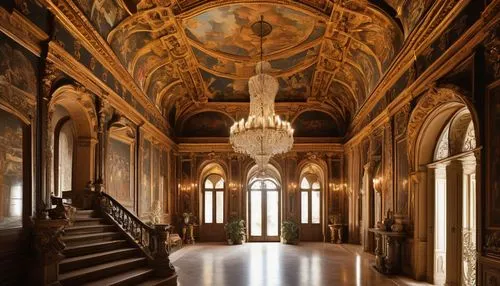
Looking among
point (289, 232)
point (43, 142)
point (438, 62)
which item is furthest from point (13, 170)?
point (289, 232)

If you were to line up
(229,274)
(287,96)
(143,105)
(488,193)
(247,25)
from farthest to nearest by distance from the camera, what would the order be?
(287,96)
(143,105)
(247,25)
(229,274)
(488,193)

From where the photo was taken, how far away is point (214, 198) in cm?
2052

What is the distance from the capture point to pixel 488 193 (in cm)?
620

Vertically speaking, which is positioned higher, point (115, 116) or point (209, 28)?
point (209, 28)

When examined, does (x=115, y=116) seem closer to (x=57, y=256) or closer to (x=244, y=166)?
(x=57, y=256)

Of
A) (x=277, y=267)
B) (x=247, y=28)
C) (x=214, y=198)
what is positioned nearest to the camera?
(x=277, y=267)

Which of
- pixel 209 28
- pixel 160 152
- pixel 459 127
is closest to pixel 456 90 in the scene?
pixel 459 127

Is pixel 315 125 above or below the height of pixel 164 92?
below

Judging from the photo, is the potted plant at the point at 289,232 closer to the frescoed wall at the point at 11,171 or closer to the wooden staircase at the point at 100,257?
the wooden staircase at the point at 100,257

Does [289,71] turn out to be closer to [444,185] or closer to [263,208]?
[263,208]

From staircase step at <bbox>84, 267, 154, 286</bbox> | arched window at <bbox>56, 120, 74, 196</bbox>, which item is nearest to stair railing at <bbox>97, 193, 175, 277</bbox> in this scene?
staircase step at <bbox>84, 267, 154, 286</bbox>

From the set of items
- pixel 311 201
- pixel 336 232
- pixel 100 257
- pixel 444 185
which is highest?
pixel 444 185

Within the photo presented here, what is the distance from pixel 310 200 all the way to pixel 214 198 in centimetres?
455

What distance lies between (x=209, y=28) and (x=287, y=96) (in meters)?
7.41
